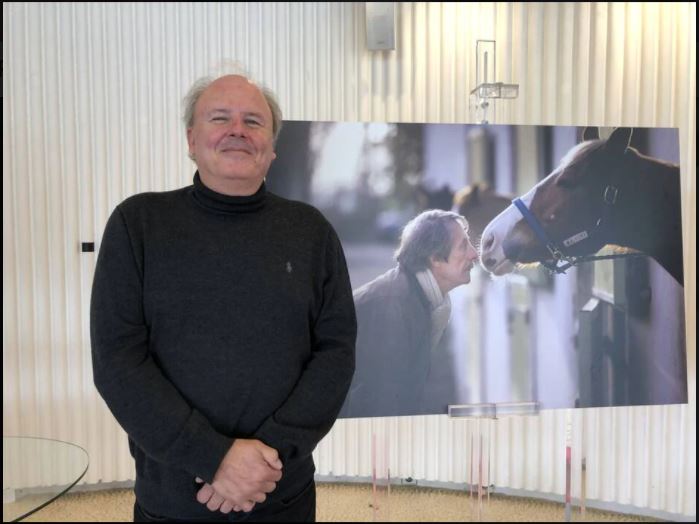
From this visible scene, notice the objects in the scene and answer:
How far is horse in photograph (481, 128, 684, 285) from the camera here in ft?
7.68

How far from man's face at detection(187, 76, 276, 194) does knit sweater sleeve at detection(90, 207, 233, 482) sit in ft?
0.74

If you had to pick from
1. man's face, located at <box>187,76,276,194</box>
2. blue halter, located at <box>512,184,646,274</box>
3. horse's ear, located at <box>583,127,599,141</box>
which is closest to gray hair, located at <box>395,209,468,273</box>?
blue halter, located at <box>512,184,646,274</box>

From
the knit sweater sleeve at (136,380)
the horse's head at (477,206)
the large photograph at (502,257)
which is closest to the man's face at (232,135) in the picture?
the knit sweater sleeve at (136,380)

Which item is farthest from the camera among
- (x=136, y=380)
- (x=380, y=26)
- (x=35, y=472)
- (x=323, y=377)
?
(x=380, y=26)

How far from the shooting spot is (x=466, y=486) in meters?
2.90

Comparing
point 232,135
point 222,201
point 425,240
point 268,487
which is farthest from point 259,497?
point 425,240

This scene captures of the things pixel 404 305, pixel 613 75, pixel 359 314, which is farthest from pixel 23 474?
pixel 613 75

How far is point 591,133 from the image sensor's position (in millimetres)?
2363

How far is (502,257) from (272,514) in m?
1.37

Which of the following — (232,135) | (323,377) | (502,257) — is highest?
(232,135)

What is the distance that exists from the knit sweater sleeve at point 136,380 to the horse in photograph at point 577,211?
1416 millimetres

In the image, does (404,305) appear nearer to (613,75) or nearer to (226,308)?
(226,308)

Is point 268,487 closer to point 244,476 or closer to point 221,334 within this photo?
point 244,476

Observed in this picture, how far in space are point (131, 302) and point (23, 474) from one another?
0.82 metres
